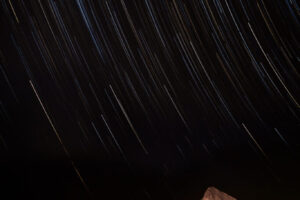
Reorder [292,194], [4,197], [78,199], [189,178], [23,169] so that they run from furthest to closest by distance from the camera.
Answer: [189,178] < [78,199] < [23,169] < [4,197] < [292,194]

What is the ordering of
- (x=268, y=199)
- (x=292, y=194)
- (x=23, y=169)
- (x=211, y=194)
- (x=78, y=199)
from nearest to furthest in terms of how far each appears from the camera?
(x=211, y=194) → (x=292, y=194) → (x=268, y=199) → (x=23, y=169) → (x=78, y=199)

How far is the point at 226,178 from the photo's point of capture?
3722 cm

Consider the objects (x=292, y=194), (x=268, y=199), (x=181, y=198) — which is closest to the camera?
(x=292, y=194)

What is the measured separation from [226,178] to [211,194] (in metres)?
27.5

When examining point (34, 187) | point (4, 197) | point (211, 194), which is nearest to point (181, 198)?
point (34, 187)

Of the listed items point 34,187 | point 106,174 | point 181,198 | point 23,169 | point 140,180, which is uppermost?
point 23,169

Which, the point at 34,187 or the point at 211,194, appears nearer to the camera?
the point at 211,194

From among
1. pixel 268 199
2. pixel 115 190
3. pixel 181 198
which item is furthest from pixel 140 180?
pixel 268 199

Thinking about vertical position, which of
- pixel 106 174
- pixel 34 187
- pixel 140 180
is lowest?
pixel 140 180

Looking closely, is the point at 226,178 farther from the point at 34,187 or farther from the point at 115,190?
the point at 34,187

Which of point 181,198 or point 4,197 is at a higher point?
point 4,197

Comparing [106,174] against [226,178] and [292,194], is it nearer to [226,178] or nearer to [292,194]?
[226,178]

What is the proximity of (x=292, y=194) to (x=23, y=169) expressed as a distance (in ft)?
87.0

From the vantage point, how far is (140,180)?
46.6 m
